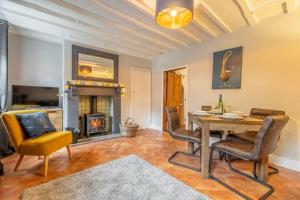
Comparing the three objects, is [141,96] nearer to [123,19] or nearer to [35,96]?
[123,19]

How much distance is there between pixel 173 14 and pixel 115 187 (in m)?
2.29

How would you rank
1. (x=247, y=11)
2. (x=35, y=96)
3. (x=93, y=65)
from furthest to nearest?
(x=93, y=65) → (x=35, y=96) → (x=247, y=11)

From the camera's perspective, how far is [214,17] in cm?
246

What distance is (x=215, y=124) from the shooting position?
1.87 meters

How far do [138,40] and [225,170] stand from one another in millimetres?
3210

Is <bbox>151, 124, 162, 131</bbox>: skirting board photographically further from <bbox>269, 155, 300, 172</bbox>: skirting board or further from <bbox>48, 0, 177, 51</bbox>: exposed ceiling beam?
<bbox>269, 155, 300, 172</bbox>: skirting board

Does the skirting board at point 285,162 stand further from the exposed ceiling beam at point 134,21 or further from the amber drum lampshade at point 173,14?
the exposed ceiling beam at point 134,21

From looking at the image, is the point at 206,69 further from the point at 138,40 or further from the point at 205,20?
the point at 138,40

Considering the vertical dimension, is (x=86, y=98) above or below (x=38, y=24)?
below

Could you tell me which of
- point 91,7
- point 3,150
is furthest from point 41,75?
point 91,7

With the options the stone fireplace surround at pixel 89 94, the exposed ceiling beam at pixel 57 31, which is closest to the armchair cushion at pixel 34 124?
the stone fireplace surround at pixel 89 94

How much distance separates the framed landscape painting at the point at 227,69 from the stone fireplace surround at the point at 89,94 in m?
2.71

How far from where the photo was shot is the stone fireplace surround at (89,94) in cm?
354

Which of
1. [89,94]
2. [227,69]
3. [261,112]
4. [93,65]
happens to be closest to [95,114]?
[89,94]
